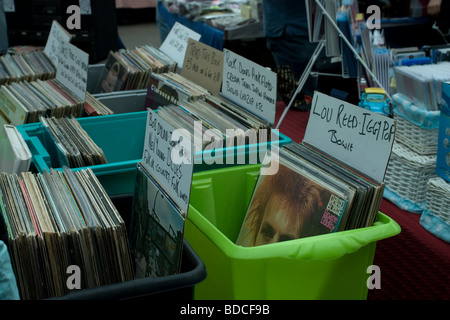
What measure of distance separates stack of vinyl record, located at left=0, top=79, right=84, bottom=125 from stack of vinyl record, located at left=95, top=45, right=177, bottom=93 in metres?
0.30

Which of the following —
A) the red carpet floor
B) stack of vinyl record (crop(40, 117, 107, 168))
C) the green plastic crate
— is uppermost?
stack of vinyl record (crop(40, 117, 107, 168))

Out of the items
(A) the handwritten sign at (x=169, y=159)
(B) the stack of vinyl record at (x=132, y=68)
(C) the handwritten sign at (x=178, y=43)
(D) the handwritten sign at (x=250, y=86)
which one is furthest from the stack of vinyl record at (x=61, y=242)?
(C) the handwritten sign at (x=178, y=43)

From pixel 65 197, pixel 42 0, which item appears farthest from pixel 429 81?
pixel 42 0

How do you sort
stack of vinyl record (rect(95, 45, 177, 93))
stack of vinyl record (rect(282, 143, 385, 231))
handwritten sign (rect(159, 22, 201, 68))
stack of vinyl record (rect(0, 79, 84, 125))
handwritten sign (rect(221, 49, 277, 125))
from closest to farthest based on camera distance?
stack of vinyl record (rect(282, 143, 385, 231))
handwritten sign (rect(221, 49, 277, 125))
stack of vinyl record (rect(0, 79, 84, 125))
stack of vinyl record (rect(95, 45, 177, 93))
handwritten sign (rect(159, 22, 201, 68))

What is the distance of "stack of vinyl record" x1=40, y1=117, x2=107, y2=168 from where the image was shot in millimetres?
1429

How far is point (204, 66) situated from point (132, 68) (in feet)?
1.36

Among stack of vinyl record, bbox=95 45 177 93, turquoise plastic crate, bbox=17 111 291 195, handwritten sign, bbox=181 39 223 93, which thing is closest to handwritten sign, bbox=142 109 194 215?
turquoise plastic crate, bbox=17 111 291 195

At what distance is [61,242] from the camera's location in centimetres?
96

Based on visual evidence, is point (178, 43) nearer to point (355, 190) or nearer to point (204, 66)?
point (204, 66)

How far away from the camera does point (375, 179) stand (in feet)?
3.66

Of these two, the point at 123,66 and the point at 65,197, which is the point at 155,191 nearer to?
the point at 65,197

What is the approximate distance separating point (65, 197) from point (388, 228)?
0.66 metres

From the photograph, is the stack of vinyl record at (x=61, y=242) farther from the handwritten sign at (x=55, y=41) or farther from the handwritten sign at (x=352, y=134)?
the handwritten sign at (x=55, y=41)

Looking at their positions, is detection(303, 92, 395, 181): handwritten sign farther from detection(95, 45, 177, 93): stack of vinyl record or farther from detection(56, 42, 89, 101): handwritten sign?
detection(95, 45, 177, 93): stack of vinyl record
